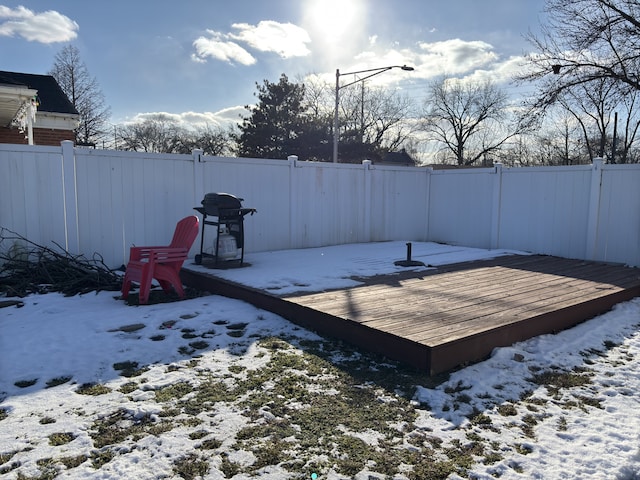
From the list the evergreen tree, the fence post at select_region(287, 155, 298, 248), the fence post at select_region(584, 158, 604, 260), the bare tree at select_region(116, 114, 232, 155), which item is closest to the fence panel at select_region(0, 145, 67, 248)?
the fence post at select_region(287, 155, 298, 248)

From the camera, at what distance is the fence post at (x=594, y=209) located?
687cm

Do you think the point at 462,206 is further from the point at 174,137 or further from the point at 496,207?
the point at 174,137

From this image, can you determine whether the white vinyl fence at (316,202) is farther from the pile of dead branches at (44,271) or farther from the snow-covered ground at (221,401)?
the snow-covered ground at (221,401)

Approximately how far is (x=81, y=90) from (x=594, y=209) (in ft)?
79.5

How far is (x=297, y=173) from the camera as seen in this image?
7.62 metres

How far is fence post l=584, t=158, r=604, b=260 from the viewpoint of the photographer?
687 cm

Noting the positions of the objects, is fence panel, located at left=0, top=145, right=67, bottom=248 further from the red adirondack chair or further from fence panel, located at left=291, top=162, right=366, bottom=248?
fence panel, located at left=291, top=162, right=366, bottom=248

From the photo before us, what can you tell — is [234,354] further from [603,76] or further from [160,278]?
[603,76]

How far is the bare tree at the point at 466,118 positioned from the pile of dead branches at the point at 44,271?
2974cm

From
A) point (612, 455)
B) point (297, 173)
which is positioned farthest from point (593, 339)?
point (297, 173)

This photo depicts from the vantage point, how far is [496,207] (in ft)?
26.9

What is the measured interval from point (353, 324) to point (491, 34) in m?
10.9

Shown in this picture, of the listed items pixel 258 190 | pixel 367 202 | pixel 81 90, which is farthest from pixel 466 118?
pixel 258 190

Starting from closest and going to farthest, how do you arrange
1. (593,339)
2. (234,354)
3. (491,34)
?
(234,354), (593,339), (491,34)
